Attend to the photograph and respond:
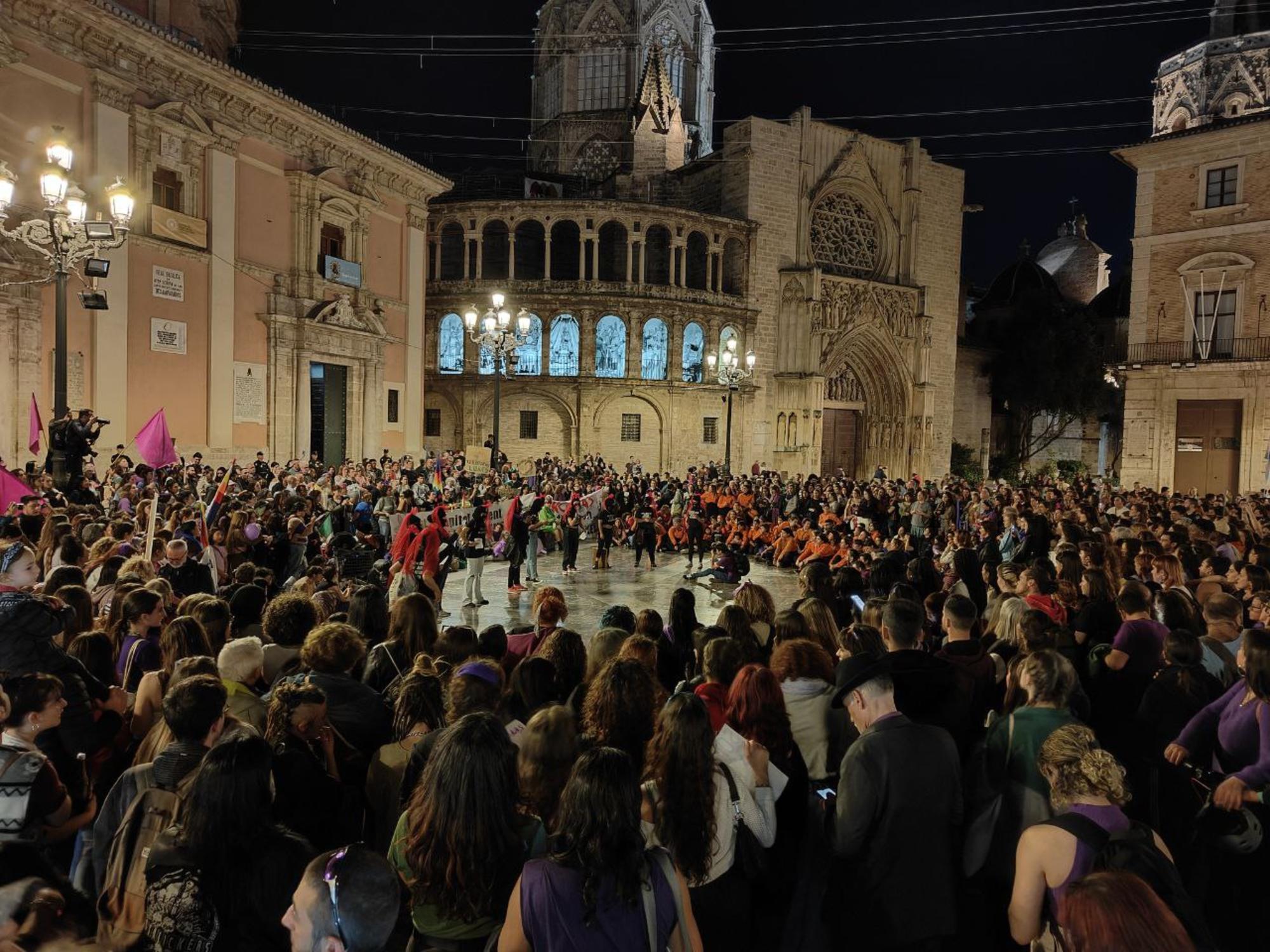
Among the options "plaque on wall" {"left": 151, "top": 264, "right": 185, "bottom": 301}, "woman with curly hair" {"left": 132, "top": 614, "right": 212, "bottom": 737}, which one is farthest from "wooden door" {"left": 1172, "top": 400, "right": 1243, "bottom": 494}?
"plaque on wall" {"left": 151, "top": 264, "right": 185, "bottom": 301}

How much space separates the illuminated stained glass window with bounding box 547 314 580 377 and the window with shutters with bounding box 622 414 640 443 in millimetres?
2778

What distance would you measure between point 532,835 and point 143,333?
20733mm

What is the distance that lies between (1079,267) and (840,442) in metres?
29.7

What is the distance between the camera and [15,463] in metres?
16.4

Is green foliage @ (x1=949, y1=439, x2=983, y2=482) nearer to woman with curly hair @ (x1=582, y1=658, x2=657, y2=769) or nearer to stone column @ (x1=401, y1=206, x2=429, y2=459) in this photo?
stone column @ (x1=401, y1=206, x2=429, y2=459)

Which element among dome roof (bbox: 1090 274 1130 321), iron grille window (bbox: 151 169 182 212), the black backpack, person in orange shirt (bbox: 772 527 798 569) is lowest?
person in orange shirt (bbox: 772 527 798 569)

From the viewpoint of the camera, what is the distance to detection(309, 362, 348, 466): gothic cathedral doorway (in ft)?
81.1

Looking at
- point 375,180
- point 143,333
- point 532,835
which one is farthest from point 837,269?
point 532,835

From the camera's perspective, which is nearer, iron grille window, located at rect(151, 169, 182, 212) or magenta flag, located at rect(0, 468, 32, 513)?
magenta flag, located at rect(0, 468, 32, 513)

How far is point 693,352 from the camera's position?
110 feet

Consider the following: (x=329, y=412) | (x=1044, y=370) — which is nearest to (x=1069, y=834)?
(x=329, y=412)

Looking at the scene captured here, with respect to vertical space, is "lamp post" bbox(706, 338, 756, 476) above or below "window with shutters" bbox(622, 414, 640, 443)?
above

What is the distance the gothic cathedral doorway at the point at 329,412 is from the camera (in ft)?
81.1

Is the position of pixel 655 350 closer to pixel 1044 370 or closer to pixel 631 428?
pixel 631 428
